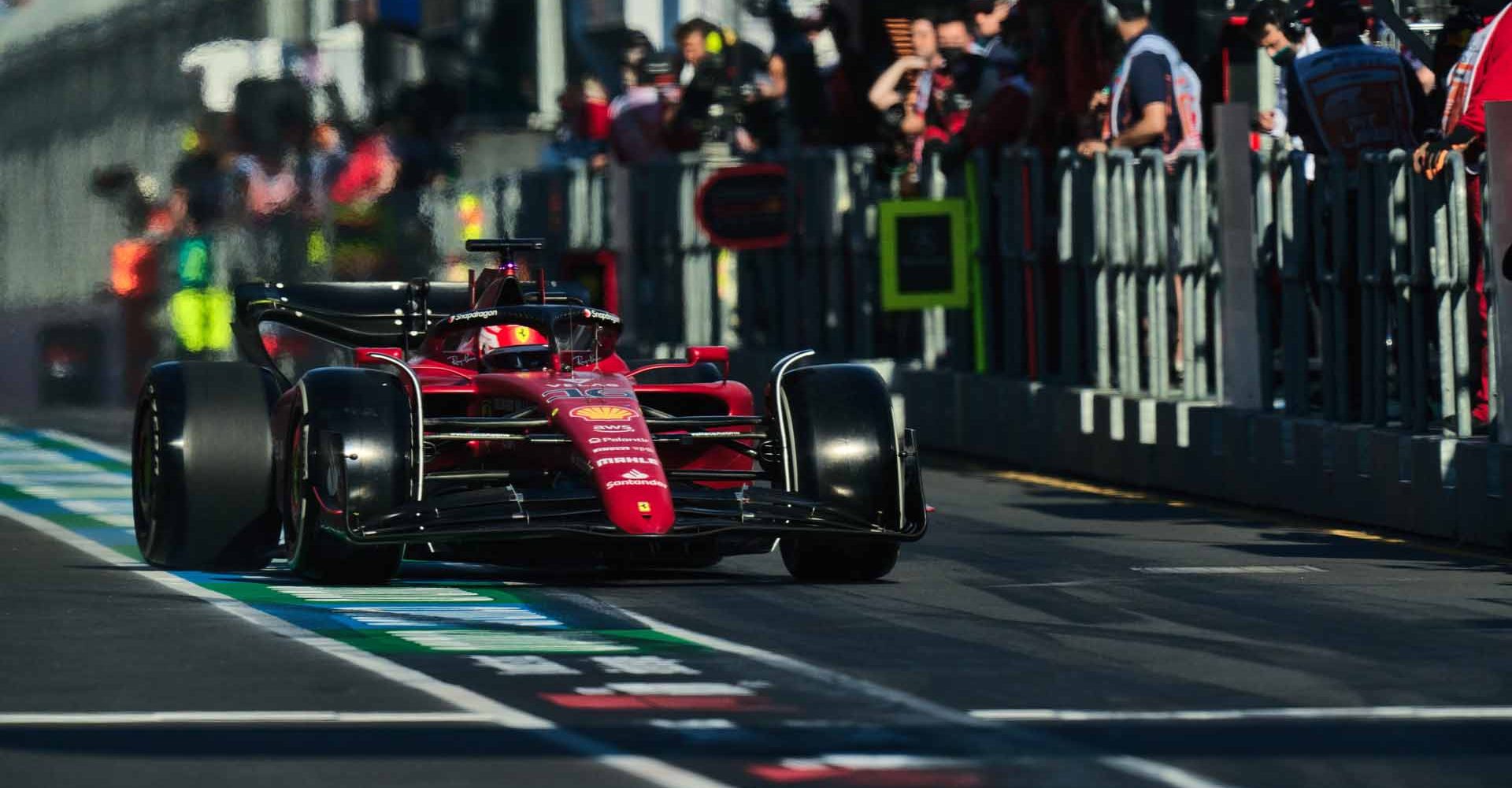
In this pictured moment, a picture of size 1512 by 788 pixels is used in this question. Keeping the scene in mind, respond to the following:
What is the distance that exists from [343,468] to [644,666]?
2.22 m

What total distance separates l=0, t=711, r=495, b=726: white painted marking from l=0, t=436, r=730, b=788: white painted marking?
13 centimetres

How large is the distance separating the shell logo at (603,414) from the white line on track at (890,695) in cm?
90

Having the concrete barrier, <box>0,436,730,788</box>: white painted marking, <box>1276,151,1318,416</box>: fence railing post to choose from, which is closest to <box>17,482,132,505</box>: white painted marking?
<box>0,436,730,788</box>: white painted marking

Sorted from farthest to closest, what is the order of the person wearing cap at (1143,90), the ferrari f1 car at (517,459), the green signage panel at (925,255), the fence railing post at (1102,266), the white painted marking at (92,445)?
the white painted marking at (92,445) → the green signage panel at (925,255) → the fence railing post at (1102,266) → the person wearing cap at (1143,90) → the ferrari f1 car at (517,459)

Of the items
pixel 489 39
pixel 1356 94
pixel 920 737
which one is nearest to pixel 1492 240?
pixel 1356 94

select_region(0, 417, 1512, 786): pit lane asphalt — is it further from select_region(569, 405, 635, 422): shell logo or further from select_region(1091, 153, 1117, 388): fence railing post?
select_region(1091, 153, 1117, 388): fence railing post

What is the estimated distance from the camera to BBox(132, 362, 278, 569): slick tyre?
44.0ft

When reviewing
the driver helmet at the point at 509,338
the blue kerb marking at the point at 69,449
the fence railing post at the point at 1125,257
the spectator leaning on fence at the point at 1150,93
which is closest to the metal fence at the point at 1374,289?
the spectator leaning on fence at the point at 1150,93

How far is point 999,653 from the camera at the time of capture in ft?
35.4

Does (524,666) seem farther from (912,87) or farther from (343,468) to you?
(912,87)

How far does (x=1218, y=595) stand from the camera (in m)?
12.6

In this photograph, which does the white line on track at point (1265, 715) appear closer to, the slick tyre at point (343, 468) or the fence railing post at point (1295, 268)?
the slick tyre at point (343, 468)

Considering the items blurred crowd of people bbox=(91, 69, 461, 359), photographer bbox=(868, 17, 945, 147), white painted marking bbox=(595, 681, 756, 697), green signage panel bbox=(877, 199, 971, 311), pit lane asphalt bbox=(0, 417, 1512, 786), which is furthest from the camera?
blurred crowd of people bbox=(91, 69, 461, 359)

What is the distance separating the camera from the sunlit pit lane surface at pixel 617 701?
8484mm
